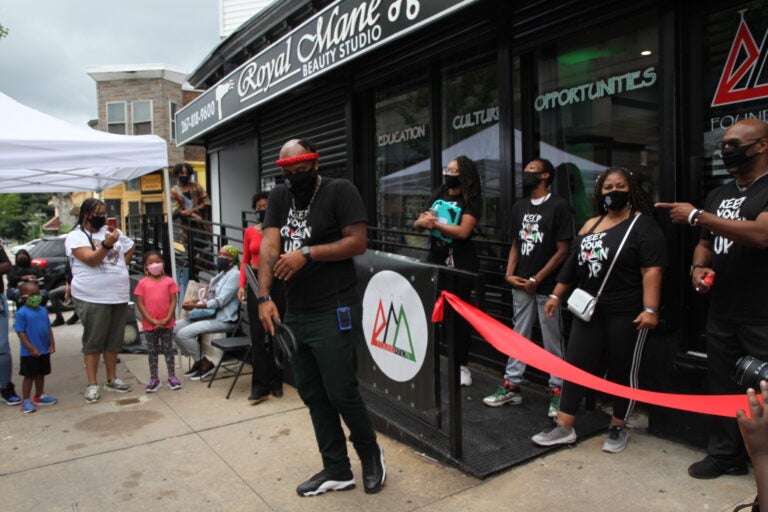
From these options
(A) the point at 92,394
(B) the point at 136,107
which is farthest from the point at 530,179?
(B) the point at 136,107

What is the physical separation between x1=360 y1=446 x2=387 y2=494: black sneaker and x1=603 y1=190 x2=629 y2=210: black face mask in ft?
6.65

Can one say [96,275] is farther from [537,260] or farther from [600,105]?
[600,105]

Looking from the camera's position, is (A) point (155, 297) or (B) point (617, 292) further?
(A) point (155, 297)

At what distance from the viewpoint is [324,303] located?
10.4ft

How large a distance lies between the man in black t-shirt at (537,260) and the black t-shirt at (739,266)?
3.45 feet

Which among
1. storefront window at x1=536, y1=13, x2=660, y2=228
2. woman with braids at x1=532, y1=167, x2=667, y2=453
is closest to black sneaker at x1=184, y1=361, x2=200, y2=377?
woman with braids at x1=532, y1=167, x2=667, y2=453

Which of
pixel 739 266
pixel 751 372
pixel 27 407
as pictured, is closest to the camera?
pixel 751 372

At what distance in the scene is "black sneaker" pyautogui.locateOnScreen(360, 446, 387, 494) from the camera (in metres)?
3.30

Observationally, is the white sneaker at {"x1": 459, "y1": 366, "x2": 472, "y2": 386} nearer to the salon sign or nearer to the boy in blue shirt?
the salon sign

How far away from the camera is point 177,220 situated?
9.94 meters

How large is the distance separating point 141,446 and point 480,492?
2.42 metres

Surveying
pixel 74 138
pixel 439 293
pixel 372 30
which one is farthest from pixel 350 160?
pixel 439 293

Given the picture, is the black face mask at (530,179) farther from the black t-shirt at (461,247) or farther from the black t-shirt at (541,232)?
the black t-shirt at (461,247)

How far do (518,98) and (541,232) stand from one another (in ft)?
5.29
